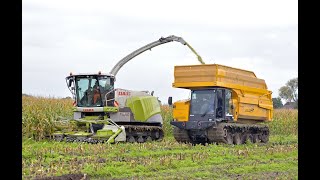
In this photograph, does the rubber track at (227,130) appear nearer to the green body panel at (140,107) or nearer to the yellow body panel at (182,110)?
the yellow body panel at (182,110)

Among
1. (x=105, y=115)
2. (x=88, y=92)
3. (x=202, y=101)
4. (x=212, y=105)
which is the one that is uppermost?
(x=88, y=92)

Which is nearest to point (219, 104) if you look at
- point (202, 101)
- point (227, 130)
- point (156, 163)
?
point (202, 101)

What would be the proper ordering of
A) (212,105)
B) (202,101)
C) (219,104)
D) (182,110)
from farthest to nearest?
(182,110) < (202,101) < (219,104) < (212,105)

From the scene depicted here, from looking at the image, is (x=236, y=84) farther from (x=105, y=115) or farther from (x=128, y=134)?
(x=105, y=115)

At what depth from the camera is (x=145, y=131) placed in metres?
20.1

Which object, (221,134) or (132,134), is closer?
(221,134)

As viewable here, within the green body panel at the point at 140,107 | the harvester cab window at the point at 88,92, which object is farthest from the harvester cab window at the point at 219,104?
the harvester cab window at the point at 88,92

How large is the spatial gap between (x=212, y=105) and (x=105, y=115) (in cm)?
389

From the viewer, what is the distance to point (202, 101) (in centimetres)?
1866

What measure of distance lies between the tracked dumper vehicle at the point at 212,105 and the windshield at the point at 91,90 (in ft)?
7.91

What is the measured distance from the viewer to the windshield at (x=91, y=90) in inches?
759

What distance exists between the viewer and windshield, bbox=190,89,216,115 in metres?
18.4

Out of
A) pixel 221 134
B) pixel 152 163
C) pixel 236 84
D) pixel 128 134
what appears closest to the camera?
pixel 152 163
